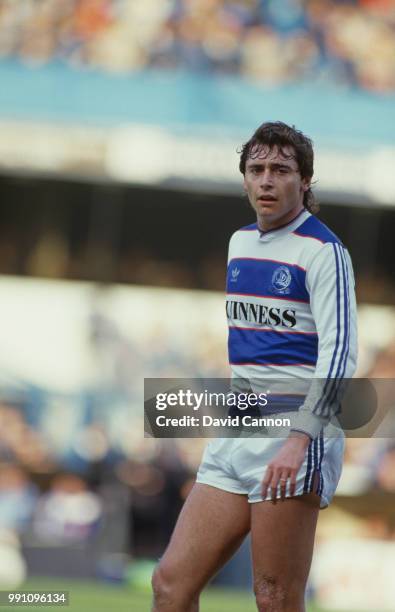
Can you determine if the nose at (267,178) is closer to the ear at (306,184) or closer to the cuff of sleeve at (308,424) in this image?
the ear at (306,184)

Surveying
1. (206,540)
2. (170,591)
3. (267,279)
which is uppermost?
(267,279)

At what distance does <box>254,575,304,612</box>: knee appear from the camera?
3.88 m

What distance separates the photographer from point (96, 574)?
1135cm

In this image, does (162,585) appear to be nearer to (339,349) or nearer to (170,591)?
(170,591)

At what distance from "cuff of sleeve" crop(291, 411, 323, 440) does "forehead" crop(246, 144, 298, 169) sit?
88 centimetres

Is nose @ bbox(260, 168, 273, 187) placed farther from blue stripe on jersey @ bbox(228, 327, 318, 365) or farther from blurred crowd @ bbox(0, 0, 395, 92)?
blurred crowd @ bbox(0, 0, 395, 92)

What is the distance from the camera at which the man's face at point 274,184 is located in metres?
4.09

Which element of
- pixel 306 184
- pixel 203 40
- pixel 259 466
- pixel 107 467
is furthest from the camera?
pixel 203 40

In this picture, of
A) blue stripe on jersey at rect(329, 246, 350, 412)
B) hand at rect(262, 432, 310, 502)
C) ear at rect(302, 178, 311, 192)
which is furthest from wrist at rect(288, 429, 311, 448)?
ear at rect(302, 178, 311, 192)

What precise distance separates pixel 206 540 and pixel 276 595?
31 cm

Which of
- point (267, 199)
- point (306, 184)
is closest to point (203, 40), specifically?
point (306, 184)

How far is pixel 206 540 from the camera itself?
13.2ft

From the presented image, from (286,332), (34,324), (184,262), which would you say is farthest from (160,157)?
(286,332)

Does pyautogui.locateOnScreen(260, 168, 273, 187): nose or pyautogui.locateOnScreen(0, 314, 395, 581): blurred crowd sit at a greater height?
pyautogui.locateOnScreen(260, 168, 273, 187): nose
